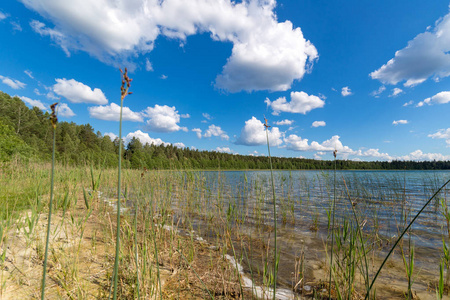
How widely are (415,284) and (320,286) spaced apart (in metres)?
1.54

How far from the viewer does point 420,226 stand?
588 cm

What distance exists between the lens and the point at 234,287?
8.29 ft

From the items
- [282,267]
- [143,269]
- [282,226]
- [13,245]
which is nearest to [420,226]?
[282,226]

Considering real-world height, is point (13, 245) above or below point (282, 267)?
above

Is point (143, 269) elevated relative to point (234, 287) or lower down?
elevated

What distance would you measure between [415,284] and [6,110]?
160 feet

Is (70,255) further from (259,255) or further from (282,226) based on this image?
(282,226)

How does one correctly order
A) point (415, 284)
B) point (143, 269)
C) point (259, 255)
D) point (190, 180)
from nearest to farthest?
point (143, 269) → point (415, 284) → point (259, 255) → point (190, 180)

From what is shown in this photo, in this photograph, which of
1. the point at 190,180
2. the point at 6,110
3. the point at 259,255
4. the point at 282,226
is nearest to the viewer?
the point at 259,255

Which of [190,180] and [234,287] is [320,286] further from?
[190,180]

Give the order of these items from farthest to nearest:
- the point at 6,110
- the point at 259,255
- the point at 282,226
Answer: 1. the point at 6,110
2. the point at 282,226
3. the point at 259,255

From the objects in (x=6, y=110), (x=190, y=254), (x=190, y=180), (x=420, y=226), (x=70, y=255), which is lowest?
(x=420, y=226)

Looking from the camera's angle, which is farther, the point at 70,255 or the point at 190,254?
the point at 190,254

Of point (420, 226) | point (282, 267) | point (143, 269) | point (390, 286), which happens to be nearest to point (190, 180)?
point (282, 267)
